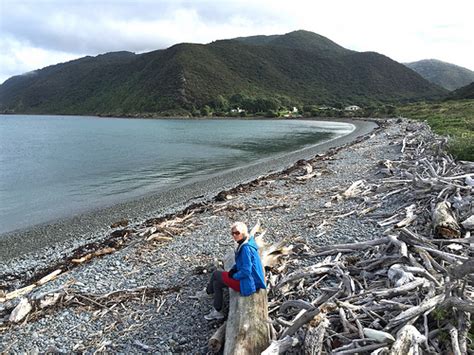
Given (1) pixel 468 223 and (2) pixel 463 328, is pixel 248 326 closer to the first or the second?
(2) pixel 463 328

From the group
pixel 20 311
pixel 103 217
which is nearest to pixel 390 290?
pixel 20 311

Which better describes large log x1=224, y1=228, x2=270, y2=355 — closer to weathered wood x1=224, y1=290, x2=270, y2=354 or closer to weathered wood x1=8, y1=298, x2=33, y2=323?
weathered wood x1=224, y1=290, x2=270, y2=354

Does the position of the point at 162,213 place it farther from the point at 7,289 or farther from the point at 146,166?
the point at 146,166

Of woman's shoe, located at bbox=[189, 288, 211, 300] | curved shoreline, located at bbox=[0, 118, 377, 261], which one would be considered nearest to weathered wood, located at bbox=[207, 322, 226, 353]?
woman's shoe, located at bbox=[189, 288, 211, 300]

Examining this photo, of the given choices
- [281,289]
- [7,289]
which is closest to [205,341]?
[281,289]

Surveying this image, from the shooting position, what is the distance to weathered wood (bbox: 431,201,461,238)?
776 cm

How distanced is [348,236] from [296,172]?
13.6 meters

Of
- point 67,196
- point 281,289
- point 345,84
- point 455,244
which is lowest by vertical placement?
point 67,196

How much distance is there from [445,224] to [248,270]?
457 centimetres

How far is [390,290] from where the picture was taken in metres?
5.90

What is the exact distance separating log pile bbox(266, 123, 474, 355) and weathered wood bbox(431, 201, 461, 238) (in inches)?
0.8

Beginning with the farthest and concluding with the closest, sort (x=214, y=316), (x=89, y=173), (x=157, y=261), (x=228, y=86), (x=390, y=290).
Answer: (x=228, y=86) < (x=89, y=173) < (x=157, y=261) < (x=214, y=316) < (x=390, y=290)

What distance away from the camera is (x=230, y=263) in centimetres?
801

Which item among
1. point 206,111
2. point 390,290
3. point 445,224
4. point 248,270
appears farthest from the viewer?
point 206,111
